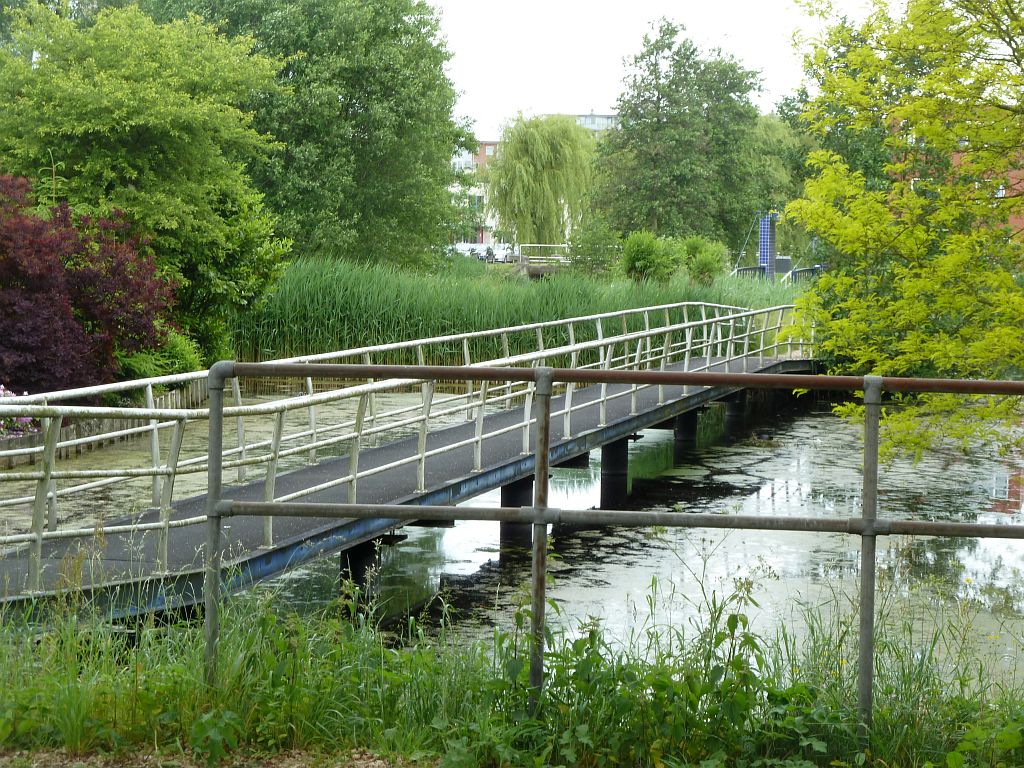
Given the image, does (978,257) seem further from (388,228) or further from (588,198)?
(588,198)

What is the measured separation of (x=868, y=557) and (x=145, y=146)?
1872cm

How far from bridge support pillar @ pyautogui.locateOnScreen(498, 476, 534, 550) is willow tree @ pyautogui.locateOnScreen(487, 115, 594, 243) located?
40.0m

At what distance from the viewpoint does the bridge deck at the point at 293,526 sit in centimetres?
614

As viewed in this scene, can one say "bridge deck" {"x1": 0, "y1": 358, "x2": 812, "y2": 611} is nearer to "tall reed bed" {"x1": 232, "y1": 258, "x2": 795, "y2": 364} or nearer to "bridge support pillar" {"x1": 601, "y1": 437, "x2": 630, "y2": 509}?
"bridge support pillar" {"x1": 601, "y1": 437, "x2": 630, "y2": 509}

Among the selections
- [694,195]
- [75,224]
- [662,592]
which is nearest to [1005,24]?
[662,592]

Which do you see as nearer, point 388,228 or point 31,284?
point 31,284

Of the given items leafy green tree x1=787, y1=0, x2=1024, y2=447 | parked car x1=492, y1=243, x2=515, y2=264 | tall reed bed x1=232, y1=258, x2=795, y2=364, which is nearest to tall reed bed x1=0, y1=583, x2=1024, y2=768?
leafy green tree x1=787, y1=0, x2=1024, y2=447

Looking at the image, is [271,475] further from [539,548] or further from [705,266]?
[705,266]

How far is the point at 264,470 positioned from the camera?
41.3ft

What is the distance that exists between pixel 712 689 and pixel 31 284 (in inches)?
470

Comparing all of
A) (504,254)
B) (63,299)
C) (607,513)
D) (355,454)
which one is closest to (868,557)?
(607,513)

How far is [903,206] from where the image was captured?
11078 mm

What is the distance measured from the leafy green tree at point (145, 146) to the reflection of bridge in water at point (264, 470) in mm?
2296

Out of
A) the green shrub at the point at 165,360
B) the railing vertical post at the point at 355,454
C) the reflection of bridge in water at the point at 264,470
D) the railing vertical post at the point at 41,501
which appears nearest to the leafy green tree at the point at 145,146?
the green shrub at the point at 165,360
